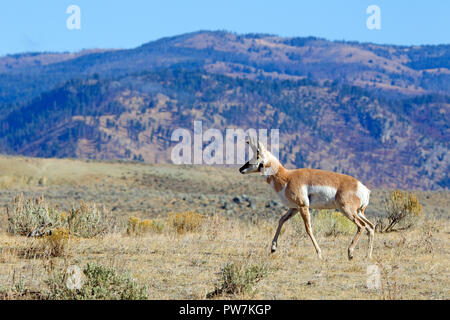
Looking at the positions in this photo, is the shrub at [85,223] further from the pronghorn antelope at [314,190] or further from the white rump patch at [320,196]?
the white rump patch at [320,196]

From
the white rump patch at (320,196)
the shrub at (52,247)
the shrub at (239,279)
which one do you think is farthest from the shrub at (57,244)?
the white rump patch at (320,196)

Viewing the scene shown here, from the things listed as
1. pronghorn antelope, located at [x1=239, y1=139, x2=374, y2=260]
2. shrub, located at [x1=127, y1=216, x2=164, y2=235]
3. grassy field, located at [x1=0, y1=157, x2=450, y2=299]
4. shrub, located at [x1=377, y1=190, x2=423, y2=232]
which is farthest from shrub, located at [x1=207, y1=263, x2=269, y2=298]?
shrub, located at [x1=377, y1=190, x2=423, y2=232]

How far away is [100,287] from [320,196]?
174 inches

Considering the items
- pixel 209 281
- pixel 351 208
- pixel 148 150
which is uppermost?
pixel 351 208

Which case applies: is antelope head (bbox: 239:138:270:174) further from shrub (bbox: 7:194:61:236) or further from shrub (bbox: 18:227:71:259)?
shrub (bbox: 7:194:61:236)

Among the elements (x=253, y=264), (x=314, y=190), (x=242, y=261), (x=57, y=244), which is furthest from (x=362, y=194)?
(x=57, y=244)

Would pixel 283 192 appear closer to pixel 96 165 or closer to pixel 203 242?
pixel 203 242

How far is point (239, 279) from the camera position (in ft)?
27.7

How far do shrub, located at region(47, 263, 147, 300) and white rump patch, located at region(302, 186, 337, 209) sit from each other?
3.87 m

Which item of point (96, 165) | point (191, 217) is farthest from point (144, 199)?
point (191, 217)

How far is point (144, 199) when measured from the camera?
43.3 m

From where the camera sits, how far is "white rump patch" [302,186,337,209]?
10.8m

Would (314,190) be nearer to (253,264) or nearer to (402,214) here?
(253,264)
